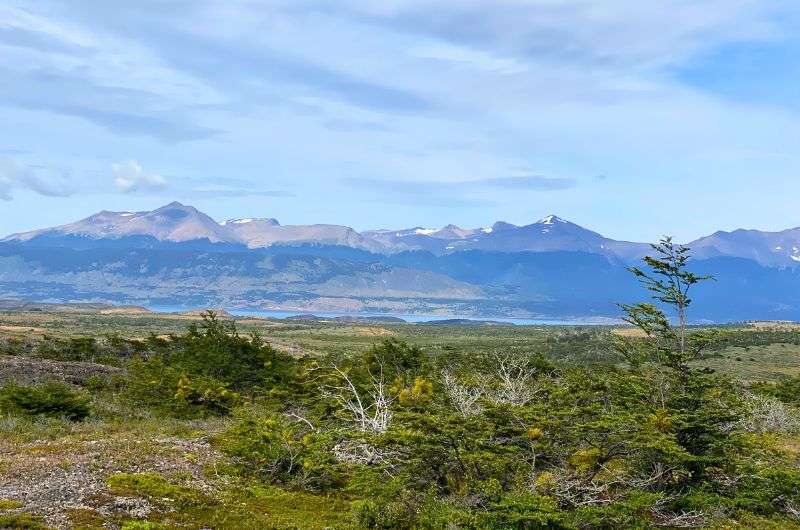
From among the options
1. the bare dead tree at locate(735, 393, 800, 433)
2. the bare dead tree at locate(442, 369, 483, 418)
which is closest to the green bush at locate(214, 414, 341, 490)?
the bare dead tree at locate(442, 369, 483, 418)

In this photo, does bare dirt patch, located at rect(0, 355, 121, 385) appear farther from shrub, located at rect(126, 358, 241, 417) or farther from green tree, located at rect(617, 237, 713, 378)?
green tree, located at rect(617, 237, 713, 378)

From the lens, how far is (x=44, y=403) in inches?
1059

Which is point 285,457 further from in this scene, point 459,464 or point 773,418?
point 773,418

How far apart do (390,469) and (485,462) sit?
11.9 feet

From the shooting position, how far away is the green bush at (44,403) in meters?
26.5

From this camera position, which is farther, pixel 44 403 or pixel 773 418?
pixel 773 418

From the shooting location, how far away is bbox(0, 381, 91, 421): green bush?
26.5 meters

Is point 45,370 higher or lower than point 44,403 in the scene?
lower

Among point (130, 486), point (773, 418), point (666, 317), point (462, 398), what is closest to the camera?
point (130, 486)

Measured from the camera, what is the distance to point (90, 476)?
17094mm

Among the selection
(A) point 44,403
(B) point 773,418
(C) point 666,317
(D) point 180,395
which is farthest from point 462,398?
(B) point 773,418

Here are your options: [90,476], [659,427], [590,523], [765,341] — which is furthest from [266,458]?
[765,341]

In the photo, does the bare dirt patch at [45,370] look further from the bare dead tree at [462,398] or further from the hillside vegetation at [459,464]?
the bare dead tree at [462,398]

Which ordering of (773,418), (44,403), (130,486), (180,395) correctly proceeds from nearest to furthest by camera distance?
(130,486) < (44,403) < (180,395) < (773,418)
